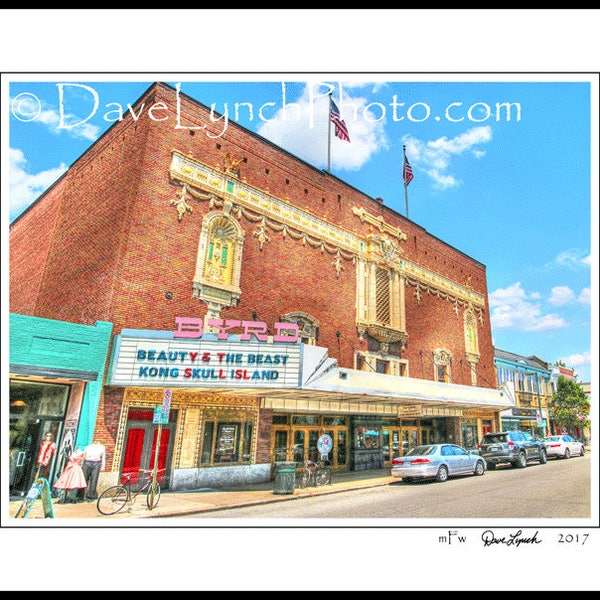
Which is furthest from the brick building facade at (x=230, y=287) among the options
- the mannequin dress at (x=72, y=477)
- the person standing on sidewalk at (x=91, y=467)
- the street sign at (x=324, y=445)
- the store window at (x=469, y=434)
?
the store window at (x=469, y=434)

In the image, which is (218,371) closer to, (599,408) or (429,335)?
(599,408)

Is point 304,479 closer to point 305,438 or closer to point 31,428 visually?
point 305,438

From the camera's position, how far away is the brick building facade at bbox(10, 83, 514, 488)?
15.0m

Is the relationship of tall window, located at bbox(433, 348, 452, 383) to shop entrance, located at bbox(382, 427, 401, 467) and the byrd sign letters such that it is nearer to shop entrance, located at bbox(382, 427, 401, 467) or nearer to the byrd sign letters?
shop entrance, located at bbox(382, 427, 401, 467)

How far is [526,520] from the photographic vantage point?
8.80 meters

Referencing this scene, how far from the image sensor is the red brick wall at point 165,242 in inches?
609

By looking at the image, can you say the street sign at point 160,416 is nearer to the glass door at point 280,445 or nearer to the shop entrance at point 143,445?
the shop entrance at point 143,445

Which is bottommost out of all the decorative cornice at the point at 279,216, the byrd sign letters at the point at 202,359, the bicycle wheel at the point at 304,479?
the bicycle wheel at the point at 304,479

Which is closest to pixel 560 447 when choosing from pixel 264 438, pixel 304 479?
pixel 304 479

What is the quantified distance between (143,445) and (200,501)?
117 inches

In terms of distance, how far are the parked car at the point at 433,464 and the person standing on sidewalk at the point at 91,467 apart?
34.0ft

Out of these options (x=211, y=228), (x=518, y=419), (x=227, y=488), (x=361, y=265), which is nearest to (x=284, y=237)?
(x=211, y=228)

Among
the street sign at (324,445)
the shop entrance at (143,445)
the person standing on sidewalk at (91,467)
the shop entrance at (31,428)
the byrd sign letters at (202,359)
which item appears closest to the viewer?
the person standing on sidewalk at (91,467)

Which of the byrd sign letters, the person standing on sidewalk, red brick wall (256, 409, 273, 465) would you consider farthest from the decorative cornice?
the person standing on sidewalk
